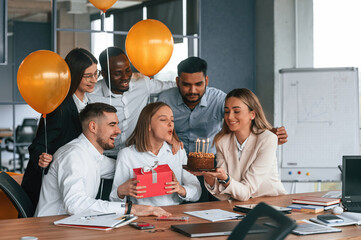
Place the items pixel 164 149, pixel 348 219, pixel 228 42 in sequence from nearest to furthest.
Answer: pixel 348 219 → pixel 164 149 → pixel 228 42

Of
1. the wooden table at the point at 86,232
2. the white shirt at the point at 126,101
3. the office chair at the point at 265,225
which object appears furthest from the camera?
the white shirt at the point at 126,101

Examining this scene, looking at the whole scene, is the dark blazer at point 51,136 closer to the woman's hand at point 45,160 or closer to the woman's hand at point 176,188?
the woman's hand at point 45,160

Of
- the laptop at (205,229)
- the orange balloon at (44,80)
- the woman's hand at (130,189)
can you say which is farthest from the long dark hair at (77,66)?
the laptop at (205,229)

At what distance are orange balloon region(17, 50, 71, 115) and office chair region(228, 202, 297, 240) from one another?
74.5 inches

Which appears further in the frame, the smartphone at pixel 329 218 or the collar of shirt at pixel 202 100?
the collar of shirt at pixel 202 100

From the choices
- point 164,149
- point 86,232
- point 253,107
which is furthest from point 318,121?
point 86,232

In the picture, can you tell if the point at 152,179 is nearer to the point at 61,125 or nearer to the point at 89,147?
the point at 89,147

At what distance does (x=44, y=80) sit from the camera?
2996 millimetres

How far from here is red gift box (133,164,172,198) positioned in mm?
2750

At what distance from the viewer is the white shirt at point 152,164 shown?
3.09m

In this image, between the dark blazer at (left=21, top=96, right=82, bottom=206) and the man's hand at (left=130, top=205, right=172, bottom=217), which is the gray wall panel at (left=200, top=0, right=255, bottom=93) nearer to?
the dark blazer at (left=21, top=96, right=82, bottom=206)

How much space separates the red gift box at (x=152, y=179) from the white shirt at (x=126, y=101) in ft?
3.42

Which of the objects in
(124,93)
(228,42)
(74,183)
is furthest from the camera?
(228,42)

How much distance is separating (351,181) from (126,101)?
1.86 m
